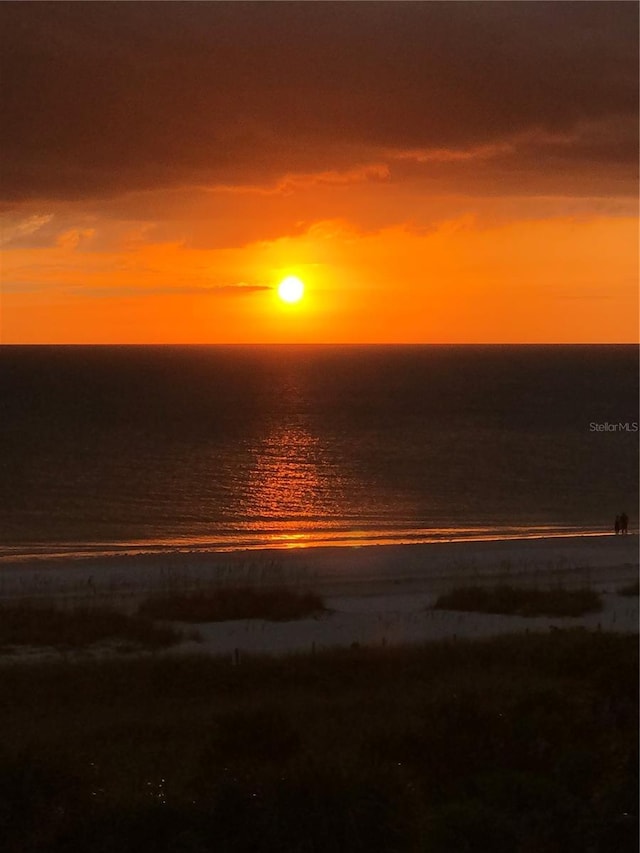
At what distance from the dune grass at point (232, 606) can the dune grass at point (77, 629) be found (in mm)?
1063

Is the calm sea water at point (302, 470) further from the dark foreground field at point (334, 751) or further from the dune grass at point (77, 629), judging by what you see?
the dark foreground field at point (334, 751)

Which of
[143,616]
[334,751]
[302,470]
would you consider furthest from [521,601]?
[302,470]

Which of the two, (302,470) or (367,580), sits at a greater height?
(367,580)

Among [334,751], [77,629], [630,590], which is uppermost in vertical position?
[334,751]

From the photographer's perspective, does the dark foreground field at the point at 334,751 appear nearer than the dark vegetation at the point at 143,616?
Yes

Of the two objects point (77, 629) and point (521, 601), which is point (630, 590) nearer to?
point (521, 601)

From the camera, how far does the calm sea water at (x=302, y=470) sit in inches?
1868

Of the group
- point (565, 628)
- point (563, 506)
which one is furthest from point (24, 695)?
point (563, 506)

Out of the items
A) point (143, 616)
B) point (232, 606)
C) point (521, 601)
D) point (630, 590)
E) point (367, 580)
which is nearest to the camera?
point (143, 616)

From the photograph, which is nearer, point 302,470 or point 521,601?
point 521,601

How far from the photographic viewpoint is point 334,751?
11.4 metres

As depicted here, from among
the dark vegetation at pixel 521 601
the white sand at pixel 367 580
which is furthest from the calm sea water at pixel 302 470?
the dark vegetation at pixel 521 601

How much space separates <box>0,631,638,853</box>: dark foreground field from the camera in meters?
8.34

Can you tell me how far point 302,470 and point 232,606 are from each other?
48514mm
